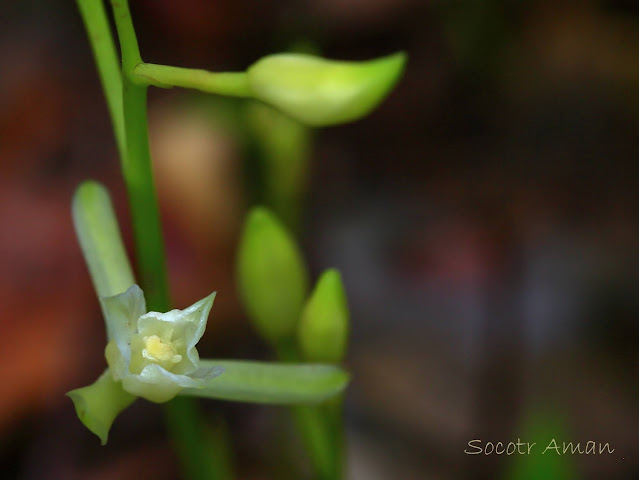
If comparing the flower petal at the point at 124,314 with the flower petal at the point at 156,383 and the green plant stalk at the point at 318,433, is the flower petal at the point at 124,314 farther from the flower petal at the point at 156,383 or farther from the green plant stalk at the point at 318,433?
the green plant stalk at the point at 318,433

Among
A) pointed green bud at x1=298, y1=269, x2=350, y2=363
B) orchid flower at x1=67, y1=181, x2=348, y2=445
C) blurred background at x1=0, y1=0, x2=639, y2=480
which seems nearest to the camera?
orchid flower at x1=67, y1=181, x2=348, y2=445

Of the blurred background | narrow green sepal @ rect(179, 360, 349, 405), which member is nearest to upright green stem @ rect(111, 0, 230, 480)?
narrow green sepal @ rect(179, 360, 349, 405)

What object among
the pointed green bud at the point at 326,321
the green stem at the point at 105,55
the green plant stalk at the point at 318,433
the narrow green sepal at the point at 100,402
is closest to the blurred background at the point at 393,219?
the green plant stalk at the point at 318,433

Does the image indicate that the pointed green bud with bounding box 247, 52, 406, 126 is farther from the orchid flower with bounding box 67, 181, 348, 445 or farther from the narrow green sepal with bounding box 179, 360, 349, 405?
the narrow green sepal with bounding box 179, 360, 349, 405

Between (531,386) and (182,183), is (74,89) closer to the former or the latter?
(182,183)

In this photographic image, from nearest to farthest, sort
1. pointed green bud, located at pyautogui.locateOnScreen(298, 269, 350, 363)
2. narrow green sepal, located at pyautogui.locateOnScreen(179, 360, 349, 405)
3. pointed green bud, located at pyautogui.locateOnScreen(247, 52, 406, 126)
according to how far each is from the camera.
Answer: pointed green bud, located at pyautogui.locateOnScreen(247, 52, 406, 126) < narrow green sepal, located at pyautogui.locateOnScreen(179, 360, 349, 405) < pointed green bud, located at pyautogui.locateOnScreen(298, 269, 350, 363)

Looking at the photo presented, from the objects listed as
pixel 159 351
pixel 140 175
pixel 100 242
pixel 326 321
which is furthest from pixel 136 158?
pixel 326 321

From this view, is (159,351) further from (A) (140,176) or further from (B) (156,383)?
(A) (140,176)
